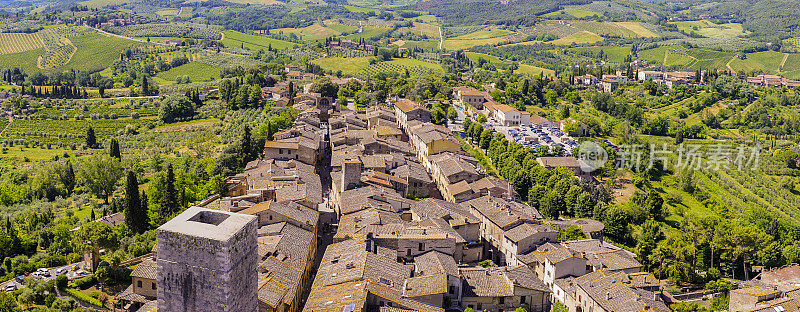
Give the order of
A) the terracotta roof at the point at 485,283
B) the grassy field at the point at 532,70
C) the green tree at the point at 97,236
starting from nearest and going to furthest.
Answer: the terracotta roof at the point at 485,283 < the green tree at the point at 97,236 < the grassy field at the point at 532,70

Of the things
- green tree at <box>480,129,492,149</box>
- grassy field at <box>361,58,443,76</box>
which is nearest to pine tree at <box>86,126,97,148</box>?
green tree at <box>480,129,492,149</box>

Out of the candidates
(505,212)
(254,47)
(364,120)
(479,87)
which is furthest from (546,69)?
(505,212)

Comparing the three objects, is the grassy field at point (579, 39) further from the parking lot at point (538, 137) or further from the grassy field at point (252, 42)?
the parking lot at point (538, 137)

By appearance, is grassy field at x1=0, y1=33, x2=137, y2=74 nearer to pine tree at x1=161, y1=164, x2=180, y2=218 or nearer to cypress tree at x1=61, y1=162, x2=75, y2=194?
cypress tree at x1=61, y1=162, x2=75, y2=194

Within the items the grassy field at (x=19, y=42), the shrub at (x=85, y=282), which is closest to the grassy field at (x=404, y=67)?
the grassy field at (x=19, y=42)

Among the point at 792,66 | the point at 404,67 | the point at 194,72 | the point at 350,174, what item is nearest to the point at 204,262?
the point at 350,174

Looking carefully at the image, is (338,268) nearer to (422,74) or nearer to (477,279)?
(477,279)
